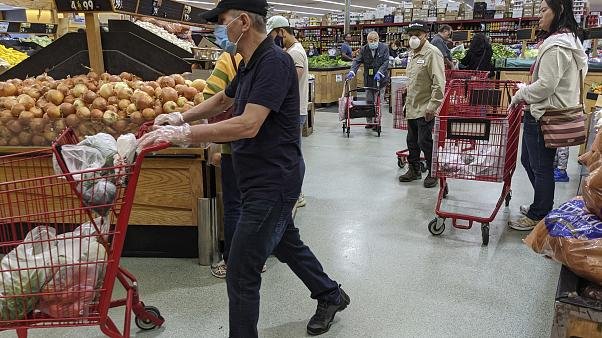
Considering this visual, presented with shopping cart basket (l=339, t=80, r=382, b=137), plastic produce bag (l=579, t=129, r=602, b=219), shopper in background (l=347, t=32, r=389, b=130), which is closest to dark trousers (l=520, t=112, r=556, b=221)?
plastic produce bag (l=579, t=129, r=602, b=219)

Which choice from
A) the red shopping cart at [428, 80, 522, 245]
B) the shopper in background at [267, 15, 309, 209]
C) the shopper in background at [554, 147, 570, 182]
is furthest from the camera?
the shopper in background at [554, 147, 570, 182]

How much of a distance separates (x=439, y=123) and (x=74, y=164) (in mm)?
2548

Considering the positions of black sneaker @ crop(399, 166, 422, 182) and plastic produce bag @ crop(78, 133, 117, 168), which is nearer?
plastic produce bag @ crop(78, 133, 117, 168)

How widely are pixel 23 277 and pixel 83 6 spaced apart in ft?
7.79

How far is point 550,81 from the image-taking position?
10.7 ft

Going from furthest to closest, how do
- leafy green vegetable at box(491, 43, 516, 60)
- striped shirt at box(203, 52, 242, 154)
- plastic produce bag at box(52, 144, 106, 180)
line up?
leafy green vegetable at box(491, 43, 516, 60) < striped shirt at box(203, 52, 242, 154) < plastic produce bag at box(52, 144, 106, 180)

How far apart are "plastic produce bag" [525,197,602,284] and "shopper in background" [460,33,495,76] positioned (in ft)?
22.7

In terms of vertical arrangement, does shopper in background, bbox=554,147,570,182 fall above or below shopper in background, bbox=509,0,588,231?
below

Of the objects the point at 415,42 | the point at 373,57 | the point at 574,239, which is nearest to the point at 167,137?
the point at 574,239

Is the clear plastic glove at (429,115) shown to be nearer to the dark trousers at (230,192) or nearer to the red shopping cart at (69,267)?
the dark trousers at (230,192)

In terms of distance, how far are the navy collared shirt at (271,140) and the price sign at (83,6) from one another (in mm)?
2024

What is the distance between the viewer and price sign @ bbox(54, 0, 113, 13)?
346cm

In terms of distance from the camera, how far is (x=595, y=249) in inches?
63.6

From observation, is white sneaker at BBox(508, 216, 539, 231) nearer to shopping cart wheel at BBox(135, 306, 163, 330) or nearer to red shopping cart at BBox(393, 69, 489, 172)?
red shopping cart at BBox(393, 69, 489, 172)
